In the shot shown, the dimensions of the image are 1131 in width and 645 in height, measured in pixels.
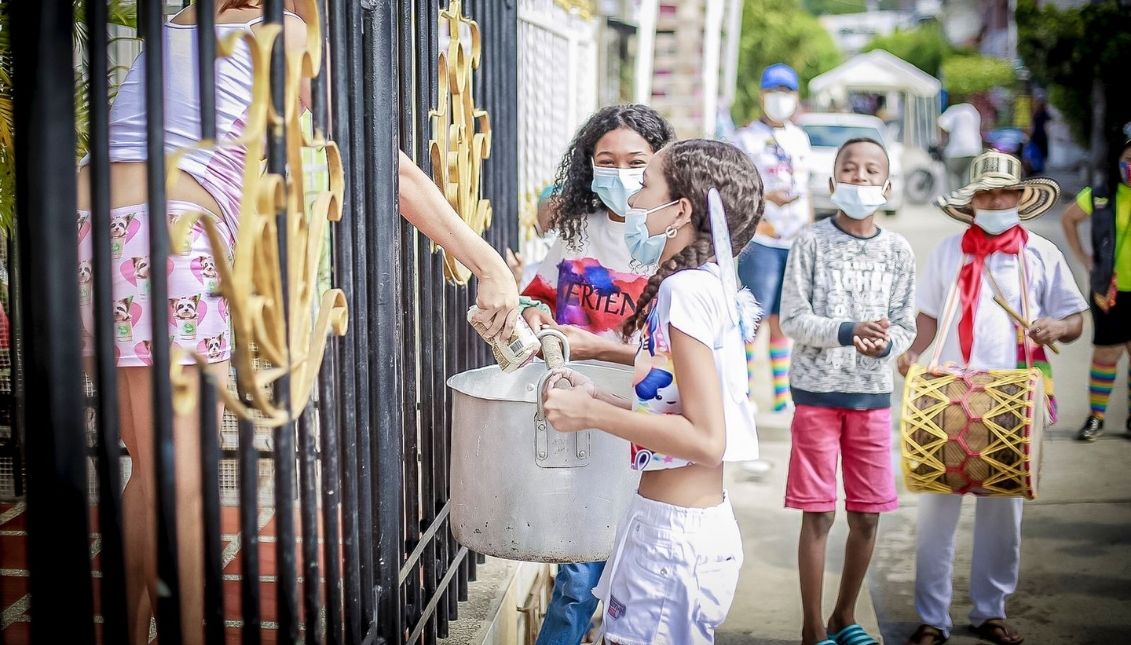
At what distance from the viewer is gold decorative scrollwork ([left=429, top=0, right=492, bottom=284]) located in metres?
3.29

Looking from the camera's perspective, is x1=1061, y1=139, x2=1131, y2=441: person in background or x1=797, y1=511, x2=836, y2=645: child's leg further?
x1=1061, y1=139, x2=1131, y2=441: person in background

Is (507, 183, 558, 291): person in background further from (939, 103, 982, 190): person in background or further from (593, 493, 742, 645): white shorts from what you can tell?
(939, 103, 982, 190): person in background

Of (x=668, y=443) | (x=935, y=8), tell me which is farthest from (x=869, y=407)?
A: (x=935, y=8)

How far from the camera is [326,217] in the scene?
85.2 inches

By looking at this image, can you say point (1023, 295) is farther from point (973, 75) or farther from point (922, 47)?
point (922, 47)

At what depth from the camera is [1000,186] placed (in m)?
4.23

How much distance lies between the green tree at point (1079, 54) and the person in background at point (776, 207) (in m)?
10.6

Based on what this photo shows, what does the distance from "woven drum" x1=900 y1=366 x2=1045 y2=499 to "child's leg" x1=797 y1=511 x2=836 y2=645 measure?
0.34 m

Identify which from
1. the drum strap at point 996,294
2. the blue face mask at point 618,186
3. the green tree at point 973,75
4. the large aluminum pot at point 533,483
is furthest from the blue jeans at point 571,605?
the green tree at point 973,75

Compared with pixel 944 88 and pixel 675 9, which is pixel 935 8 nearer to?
pixel 944 88

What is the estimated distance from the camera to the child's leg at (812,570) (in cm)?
389

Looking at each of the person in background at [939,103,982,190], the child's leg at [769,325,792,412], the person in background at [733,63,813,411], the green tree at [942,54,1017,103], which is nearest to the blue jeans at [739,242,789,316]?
the person in background at [733,63,813,411]

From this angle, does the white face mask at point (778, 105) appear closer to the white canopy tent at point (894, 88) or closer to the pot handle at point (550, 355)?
the pot handle at point (550, 355)

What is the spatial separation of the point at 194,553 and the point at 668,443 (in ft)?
3.21
